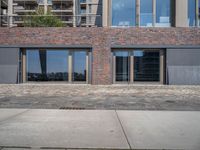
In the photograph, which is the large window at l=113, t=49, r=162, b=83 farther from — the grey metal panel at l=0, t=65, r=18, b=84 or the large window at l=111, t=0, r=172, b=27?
the grey metal panel at l=0, t=65, r=18, b=84

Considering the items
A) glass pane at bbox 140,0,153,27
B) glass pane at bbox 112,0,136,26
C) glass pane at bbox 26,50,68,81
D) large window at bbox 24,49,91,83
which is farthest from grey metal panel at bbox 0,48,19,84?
glass pane at bbox 140,0,153,27

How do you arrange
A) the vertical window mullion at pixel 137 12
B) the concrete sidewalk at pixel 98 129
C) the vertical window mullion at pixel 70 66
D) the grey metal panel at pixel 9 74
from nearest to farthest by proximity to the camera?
the concrete sidewalk at pixel 98 129
the grey metal panel at pixel 9 74
the vertical window mullion at pixel 70 66
the vertical window mullion at pixel 137 12

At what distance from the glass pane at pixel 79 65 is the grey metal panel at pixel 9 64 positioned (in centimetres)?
411

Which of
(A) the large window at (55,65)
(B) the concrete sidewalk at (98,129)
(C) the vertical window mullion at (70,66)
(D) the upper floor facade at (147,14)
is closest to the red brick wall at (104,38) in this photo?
(A) the large window at (55,65)

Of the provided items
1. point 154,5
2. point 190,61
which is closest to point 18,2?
point 154,5

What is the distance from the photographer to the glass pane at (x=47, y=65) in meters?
22.3

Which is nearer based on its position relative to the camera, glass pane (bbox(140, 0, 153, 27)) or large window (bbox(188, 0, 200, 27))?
glass pane (bbox(140, 0, 153, 27))

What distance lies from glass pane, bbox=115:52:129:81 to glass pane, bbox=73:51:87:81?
2.37 m

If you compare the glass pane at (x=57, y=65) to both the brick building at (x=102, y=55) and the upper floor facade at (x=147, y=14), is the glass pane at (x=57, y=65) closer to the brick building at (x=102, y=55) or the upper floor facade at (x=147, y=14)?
the brick building at (x=102, y=55)

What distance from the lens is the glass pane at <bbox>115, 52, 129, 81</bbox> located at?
22.2 m

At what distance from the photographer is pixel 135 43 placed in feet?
71.3

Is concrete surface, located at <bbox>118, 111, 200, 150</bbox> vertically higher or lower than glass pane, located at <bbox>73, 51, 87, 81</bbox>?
lower

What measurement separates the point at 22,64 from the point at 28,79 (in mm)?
1172

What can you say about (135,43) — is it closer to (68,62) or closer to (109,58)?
(109,58)
